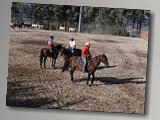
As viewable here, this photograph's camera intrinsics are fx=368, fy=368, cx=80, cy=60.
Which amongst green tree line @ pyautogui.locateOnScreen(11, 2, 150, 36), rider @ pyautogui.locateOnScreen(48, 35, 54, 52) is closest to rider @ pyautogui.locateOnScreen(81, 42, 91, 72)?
green tree line @ pyautogui.locateOnScreen(11, 2, 150, 36)

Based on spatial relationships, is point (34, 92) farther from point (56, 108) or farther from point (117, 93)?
point (117, 93)

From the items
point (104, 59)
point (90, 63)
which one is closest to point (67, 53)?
point (90, 63)

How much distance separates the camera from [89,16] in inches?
125

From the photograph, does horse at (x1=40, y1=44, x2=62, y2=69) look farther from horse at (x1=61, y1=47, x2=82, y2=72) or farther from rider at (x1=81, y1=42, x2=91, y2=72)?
rider at (x1=81, y1=42, x2=91, y2=72)

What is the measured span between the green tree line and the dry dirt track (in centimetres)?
8

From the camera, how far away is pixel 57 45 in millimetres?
3215

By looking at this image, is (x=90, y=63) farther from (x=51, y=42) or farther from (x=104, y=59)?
(x=51, y=42)

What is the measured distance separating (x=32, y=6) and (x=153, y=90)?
127 centimetres

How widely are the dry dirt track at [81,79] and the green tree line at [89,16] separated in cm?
8

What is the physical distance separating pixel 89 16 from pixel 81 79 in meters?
0.55

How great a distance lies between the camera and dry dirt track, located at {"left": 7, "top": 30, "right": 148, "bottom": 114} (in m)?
3.17

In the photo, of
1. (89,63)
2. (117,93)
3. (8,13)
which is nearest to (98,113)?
(117,93)

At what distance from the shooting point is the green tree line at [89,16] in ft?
10.4

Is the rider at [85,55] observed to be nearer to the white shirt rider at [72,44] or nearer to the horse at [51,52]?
the white shirt rider at [72,44]
